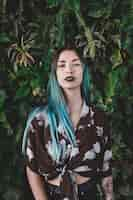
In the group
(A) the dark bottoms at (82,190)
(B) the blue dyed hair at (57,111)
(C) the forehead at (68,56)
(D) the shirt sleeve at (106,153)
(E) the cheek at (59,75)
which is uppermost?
(C) the forehead at (68,56)

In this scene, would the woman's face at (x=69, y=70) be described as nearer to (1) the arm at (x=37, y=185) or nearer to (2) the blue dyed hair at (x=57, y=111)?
(2) the blue dyed hair at (x=57, y=111)

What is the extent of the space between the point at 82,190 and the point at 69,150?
193 millimetres

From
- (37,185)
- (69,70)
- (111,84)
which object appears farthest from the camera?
(111,84)

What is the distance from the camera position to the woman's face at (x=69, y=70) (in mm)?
2373

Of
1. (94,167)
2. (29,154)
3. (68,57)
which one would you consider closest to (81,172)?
(94,167)

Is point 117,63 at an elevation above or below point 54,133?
above

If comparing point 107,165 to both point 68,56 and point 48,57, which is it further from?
point 48,57

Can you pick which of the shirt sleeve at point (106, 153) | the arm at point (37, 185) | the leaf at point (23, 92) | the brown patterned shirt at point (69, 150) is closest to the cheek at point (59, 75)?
the brown patterned shirt at point (69, 150)

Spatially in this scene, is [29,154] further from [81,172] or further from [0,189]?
[0,189]

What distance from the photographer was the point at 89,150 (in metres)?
2.42

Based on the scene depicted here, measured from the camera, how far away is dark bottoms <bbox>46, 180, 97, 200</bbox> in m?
2.47

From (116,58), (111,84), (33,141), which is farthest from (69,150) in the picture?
(116,58)

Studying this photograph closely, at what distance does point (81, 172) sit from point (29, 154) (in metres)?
0.23

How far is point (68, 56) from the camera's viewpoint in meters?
2.39
